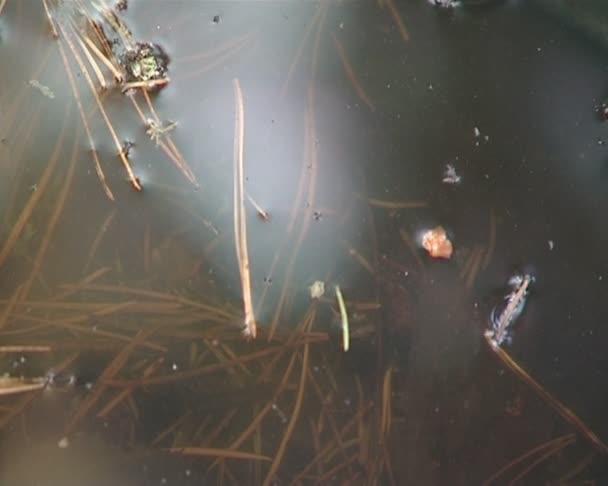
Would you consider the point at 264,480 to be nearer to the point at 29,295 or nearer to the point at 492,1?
the point at 29,295

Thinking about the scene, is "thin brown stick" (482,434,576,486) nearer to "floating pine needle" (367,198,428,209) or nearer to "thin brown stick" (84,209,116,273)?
"floating pine needle" (367,198,428,209)

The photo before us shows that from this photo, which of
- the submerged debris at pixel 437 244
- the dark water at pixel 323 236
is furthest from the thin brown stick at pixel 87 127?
the submerged debris at pixel 437 244

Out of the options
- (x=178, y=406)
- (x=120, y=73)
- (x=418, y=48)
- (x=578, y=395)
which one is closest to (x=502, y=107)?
(x=418, y=48)

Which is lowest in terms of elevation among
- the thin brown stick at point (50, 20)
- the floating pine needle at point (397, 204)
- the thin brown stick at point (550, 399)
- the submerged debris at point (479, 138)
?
the thin brown stick at point (550, 399)

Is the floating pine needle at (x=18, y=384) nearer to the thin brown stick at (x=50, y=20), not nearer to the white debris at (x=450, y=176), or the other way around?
the thin brown stick at (x=50, y=20)

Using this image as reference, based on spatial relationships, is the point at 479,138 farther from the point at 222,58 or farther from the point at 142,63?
the point at 142,63

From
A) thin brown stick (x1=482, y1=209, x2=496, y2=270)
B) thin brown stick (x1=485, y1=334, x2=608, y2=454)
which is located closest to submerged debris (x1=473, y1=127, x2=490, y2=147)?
thin brown stick (x1=482, y1=209, x2=496, y2=270)
